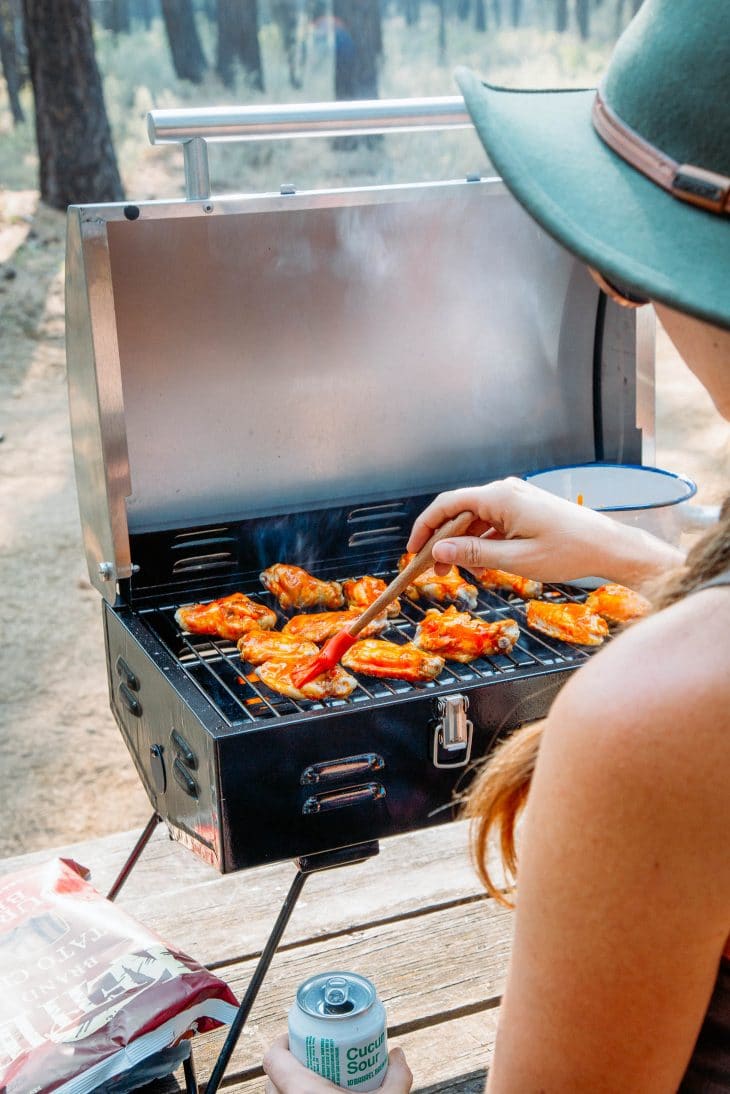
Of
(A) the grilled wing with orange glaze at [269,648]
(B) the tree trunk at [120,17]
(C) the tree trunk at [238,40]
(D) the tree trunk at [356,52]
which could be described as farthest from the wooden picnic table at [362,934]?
(B) the tree trunk at [120,17]

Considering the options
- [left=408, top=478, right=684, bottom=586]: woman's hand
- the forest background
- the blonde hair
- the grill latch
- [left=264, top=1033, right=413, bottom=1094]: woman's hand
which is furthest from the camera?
the forest background

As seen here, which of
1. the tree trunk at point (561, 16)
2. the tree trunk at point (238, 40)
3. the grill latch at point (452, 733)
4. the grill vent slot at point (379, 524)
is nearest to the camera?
the grill latch at point (452, 733)

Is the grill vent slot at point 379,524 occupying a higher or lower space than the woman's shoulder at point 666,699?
lower

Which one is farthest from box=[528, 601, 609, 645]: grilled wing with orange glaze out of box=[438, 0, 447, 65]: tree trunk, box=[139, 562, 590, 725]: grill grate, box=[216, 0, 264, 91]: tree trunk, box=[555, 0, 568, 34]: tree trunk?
box=[555, 0, 568, 34]: tree trunk

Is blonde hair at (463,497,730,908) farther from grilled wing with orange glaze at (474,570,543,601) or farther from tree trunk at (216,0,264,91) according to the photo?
tree trunk at (216,0,264,91)

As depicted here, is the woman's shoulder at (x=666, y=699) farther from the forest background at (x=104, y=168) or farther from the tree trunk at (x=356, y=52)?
the tree trunk at (x=356, y=52)

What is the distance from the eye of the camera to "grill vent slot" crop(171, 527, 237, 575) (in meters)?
2.42

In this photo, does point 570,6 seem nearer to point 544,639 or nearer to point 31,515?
point 31,515

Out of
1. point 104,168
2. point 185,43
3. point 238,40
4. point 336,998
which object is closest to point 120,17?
point 185,43

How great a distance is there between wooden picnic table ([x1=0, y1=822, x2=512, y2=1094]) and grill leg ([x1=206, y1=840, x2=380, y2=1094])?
98 millimetres

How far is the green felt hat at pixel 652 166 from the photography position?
0.89 metres

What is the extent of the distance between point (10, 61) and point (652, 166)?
21.5m

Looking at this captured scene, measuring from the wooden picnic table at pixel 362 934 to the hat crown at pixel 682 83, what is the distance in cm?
167

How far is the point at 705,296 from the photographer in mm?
866
